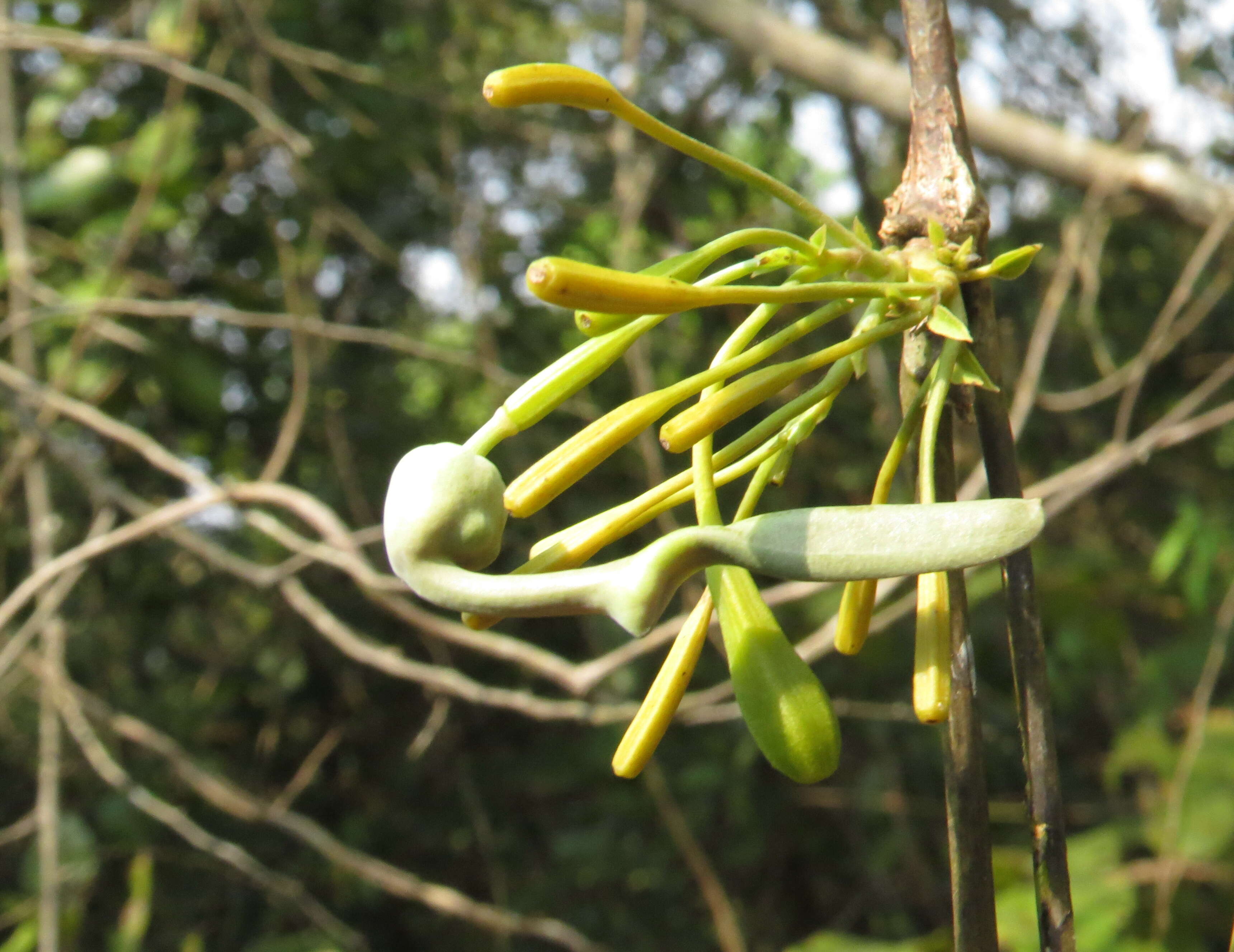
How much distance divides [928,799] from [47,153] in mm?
1918

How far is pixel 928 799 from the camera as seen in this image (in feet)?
7.59

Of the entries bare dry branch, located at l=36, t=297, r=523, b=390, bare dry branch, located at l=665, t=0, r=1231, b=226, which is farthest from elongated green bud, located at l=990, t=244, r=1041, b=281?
bare dry branch, located at l=665, t=0, r=1231, b=226

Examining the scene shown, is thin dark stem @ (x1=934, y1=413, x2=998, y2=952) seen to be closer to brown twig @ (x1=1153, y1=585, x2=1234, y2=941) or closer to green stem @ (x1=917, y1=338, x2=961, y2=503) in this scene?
green stem @ (x1=917, y1=338, x2=961, y2=503)

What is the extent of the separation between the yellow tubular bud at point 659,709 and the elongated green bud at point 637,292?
Answer: 9 cm

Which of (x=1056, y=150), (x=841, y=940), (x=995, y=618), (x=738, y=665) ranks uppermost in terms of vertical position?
(x=1056, y=150)

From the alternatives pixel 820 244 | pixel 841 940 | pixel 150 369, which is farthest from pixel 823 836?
pixel 820 244

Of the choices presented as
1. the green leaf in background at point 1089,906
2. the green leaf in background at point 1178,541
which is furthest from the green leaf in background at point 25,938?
the green leaf in background at point 1178,541

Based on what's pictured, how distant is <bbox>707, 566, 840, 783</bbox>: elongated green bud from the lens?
1.11 feet

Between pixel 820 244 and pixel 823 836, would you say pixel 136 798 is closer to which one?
pixel 820 244

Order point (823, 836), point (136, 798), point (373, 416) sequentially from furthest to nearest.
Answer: point (823, 836) → point (373, 416) → point (136, 798)

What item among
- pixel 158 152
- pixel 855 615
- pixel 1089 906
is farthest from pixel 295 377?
pixel 855 615

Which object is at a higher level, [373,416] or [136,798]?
[373,416]

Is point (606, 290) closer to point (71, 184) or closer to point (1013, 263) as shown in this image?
point (1013, 263)

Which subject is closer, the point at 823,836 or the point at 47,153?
the point at 47,153
